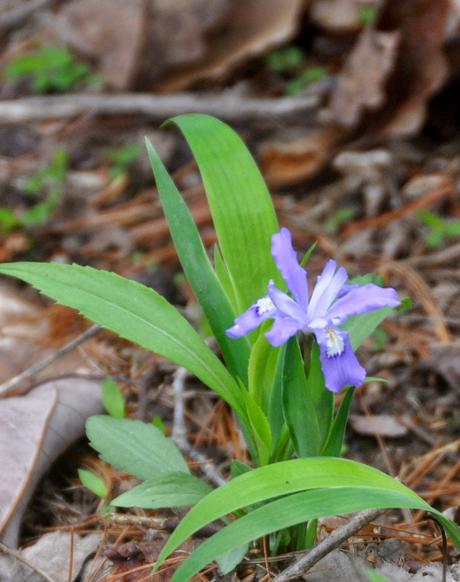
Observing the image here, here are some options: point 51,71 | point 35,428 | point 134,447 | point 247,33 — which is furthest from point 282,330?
point 51,71

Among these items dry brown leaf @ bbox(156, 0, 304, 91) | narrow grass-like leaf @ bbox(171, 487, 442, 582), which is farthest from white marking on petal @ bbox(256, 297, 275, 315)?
dry brown leaf @ bbox(156, 0, 304, 91)

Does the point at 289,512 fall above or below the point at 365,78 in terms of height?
above

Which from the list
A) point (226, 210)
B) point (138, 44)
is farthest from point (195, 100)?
point (226, 210)

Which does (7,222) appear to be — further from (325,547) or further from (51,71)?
(325,547)

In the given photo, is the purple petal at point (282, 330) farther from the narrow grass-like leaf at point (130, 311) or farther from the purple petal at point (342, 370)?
the narrow grass-like leaf at point (130, 311)

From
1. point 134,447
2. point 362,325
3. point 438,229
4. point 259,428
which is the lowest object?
point 438,229

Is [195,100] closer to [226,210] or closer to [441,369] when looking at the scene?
[441,369]

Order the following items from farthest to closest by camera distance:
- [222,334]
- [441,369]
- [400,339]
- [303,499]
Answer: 1. [400,339]
2. [441,369]
3. [222,334]
4. [303,499]
